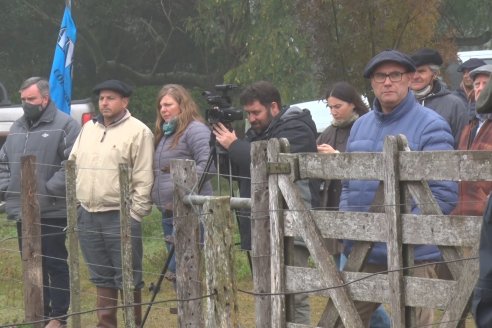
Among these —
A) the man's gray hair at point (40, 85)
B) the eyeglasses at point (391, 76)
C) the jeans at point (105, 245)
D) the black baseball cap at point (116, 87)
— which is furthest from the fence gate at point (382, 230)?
the man's gray hair at point (40, 85)

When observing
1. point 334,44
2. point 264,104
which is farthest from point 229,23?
point 264,104

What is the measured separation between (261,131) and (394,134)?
1273 mm

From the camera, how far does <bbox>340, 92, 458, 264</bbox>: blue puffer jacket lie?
6.23 meters

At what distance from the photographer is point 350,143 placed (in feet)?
22.1

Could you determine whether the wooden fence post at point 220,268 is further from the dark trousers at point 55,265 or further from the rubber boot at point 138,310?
the dark trousers at point 55,265

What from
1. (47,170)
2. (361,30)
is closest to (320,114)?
(361,30)

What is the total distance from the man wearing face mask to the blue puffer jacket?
117 inches

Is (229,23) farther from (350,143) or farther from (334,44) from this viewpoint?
(350,143)

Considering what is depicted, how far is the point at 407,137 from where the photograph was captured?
642 centimetres

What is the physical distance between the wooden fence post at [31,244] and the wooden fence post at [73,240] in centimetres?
31

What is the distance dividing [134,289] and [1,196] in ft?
7.49

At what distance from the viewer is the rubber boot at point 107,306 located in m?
8.39

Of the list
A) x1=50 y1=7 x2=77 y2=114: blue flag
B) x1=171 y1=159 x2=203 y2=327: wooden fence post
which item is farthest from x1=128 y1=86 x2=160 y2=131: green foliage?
x1=171 y1=159 x2=203 y2=327: wooden fence post

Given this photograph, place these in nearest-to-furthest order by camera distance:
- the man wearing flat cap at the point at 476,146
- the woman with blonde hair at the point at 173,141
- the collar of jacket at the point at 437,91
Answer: the man wearing flat cap at the point at 476,146, the collar of jacket at the point at 437,91, the woman with blonde hair at the point at 173,141
